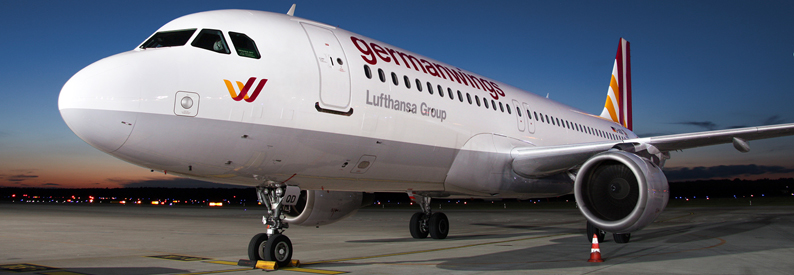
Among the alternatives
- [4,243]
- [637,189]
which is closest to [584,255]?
[637,189]

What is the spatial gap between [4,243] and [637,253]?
12973mm

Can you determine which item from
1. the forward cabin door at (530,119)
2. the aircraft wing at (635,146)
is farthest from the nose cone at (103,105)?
the forward cabin door at (530,119)

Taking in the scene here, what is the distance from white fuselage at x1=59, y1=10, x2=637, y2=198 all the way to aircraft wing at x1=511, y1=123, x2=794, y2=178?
399 mm

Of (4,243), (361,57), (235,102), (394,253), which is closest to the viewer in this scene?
(235,102)

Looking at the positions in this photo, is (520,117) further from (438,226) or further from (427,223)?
(427,223)

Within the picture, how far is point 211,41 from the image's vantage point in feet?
21.0

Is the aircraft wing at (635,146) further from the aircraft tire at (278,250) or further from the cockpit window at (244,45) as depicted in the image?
the cockpit window at (244,45)

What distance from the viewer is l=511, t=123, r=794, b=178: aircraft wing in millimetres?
9039

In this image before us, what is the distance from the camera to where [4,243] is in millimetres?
11688

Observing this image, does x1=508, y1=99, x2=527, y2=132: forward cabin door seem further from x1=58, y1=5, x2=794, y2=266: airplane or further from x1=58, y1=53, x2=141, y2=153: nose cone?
x1=58, y1=53, x2=141, y2=153: nose cone

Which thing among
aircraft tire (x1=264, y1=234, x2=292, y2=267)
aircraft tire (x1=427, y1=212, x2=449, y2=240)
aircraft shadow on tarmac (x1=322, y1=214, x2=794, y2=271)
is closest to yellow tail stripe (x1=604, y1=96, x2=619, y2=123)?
aircraft shadow on tarmac (x1=322, y1=214, x2=794, y2=271)

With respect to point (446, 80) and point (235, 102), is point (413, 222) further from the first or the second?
point (235, 102)

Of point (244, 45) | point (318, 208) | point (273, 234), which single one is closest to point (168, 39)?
point (244, 45)

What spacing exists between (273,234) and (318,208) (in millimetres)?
2825
